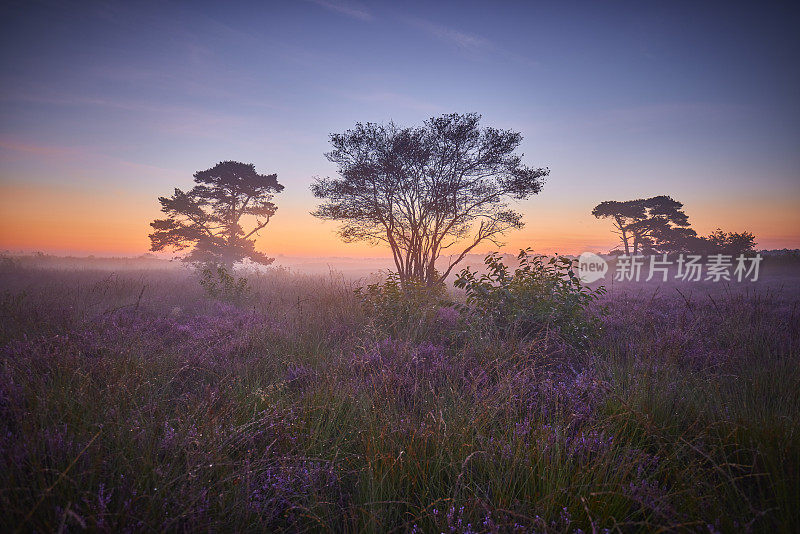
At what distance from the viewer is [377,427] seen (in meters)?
2.77

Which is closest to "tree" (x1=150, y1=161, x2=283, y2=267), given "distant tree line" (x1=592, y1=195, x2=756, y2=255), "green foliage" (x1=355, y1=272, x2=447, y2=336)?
"green foliage" (x1=355, y1=272, x2=447, y2=336)

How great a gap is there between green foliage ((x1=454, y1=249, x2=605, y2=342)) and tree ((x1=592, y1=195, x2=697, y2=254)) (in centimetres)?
4047

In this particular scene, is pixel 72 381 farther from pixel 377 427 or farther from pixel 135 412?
pixel 377 427

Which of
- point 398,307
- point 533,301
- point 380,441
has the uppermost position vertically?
point 533,301

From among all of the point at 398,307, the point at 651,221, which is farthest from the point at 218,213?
the point at 651,221

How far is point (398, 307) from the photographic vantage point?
26.1 feet

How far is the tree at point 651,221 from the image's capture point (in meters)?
38.8

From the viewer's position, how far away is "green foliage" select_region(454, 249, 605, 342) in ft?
20.2

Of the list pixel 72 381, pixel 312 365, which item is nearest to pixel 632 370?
pixel 312 365

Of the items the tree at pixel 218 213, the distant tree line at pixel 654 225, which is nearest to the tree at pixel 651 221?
the distant tree line at pixel 654 225

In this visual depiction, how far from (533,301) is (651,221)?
43361 millimetres

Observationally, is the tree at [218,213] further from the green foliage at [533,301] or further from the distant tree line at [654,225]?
the distant tree line at [654,225]

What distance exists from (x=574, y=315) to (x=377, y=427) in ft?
16.4

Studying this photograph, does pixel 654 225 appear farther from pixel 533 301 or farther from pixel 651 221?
pixel 533 301
